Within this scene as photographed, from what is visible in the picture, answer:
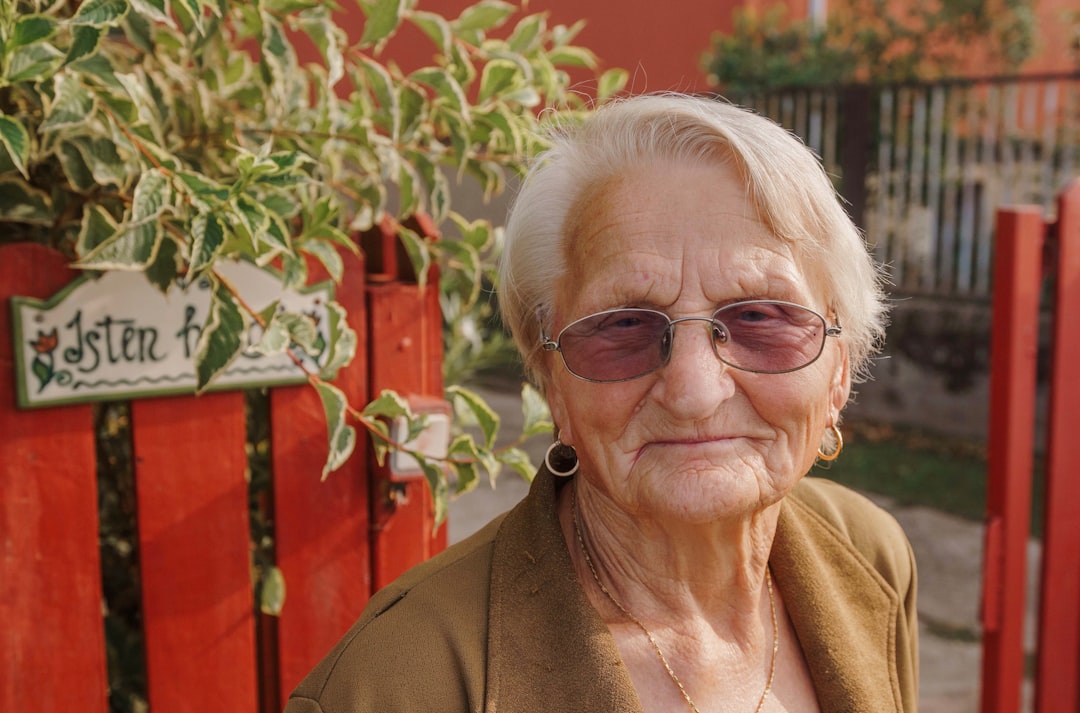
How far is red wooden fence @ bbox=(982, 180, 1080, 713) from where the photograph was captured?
2.86m

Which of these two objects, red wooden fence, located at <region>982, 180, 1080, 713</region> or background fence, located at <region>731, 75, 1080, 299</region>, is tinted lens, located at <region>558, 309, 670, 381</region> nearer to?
red wooden fence, located at <region>982, 180, 1080, 713</region>

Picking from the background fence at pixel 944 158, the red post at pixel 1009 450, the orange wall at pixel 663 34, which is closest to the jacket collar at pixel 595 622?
the red post at pixel 1009 450

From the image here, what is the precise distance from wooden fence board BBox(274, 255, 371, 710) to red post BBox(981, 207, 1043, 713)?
5.88ft

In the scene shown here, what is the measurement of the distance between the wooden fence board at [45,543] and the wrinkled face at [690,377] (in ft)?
2.74

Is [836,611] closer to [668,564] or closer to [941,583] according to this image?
[668,564]

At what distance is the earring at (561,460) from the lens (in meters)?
1.80

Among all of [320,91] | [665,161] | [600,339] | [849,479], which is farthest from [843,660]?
[849,479]

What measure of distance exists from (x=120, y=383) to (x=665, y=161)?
95 centimetres

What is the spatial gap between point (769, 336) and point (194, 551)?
1047 mm

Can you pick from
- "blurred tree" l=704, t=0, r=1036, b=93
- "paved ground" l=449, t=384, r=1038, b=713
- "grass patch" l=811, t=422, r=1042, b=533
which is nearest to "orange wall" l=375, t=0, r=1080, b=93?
"blurred tree" l=704, t=0, r=1036, b=93

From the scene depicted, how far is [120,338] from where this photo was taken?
1.75 meters

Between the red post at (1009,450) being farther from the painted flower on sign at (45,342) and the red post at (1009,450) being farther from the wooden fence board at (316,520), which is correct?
the painted flower on sign at (45,342)

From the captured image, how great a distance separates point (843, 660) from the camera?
177 centimetres

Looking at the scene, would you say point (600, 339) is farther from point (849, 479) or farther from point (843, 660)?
point (849, 479)
